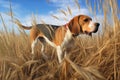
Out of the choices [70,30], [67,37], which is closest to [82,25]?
[70,30]

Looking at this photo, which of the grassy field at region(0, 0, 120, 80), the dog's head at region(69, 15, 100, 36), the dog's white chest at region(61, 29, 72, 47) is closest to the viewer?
the grassy field at region(0, 0, 120, 80)

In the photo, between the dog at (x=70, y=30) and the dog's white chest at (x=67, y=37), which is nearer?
the dog at (x=70, y=30)

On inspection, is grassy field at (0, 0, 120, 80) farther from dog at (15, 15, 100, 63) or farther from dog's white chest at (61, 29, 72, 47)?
dog's white chest at (61, 29, 72, 47)

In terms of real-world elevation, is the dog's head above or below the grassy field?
above

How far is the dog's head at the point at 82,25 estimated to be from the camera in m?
3.45

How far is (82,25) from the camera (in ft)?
11.9

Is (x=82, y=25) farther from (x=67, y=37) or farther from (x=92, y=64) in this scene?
(x=92, y=64)

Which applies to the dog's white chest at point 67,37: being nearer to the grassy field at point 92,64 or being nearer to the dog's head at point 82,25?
the dog's head at point 82,25

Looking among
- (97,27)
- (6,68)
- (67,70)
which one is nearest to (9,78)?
(6,68)

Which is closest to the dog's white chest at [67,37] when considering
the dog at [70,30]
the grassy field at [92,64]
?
the dog at [70,30]

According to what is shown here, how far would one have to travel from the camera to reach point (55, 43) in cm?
400

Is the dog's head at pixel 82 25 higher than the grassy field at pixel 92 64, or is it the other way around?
the dog's head at pixel 82 25

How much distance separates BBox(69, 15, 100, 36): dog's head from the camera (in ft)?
11.3

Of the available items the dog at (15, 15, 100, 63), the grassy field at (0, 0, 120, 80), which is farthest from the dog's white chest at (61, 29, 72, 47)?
the grassy field at (0, 0, 120, 80)
